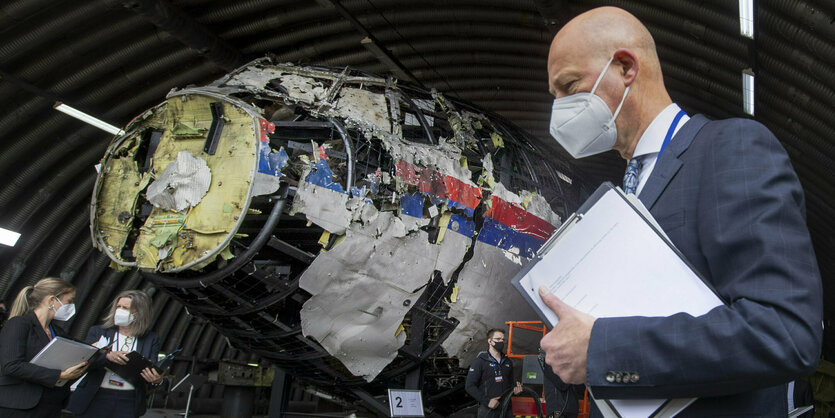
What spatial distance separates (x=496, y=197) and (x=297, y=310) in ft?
7.68

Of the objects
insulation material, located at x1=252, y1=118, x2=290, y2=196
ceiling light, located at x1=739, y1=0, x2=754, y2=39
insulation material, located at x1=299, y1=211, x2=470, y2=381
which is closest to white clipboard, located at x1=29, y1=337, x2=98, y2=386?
insulation material, located at x1=299, y1=211, x2=470, y2=381

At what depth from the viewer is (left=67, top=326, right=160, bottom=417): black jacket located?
4875 mm

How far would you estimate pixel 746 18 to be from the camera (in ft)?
29.1

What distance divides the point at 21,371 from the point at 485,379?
14.7 feet

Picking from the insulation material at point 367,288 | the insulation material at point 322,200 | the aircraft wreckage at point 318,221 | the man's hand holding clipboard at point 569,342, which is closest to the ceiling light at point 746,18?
the aircraft wreckage at point 318,221

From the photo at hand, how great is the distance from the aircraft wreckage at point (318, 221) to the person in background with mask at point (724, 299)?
3435 mm

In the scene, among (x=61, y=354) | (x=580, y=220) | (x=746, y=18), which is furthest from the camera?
(x=746, y=18)

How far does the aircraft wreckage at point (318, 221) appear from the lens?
4500mm

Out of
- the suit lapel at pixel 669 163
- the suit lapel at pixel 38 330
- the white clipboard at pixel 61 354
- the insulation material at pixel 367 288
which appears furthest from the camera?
the insulation material at pixel 367 288

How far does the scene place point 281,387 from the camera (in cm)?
720

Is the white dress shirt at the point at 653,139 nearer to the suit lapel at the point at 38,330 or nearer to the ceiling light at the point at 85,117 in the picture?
the suit lapel at the point at 38,330

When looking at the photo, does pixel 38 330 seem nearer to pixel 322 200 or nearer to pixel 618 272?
pixel 322 200

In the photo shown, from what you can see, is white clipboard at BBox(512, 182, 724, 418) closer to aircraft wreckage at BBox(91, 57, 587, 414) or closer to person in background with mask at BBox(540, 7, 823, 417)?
person in background with mask at BBox(540, 7, 823, 417)

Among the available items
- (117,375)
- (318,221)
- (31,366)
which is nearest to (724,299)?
(318,221)
